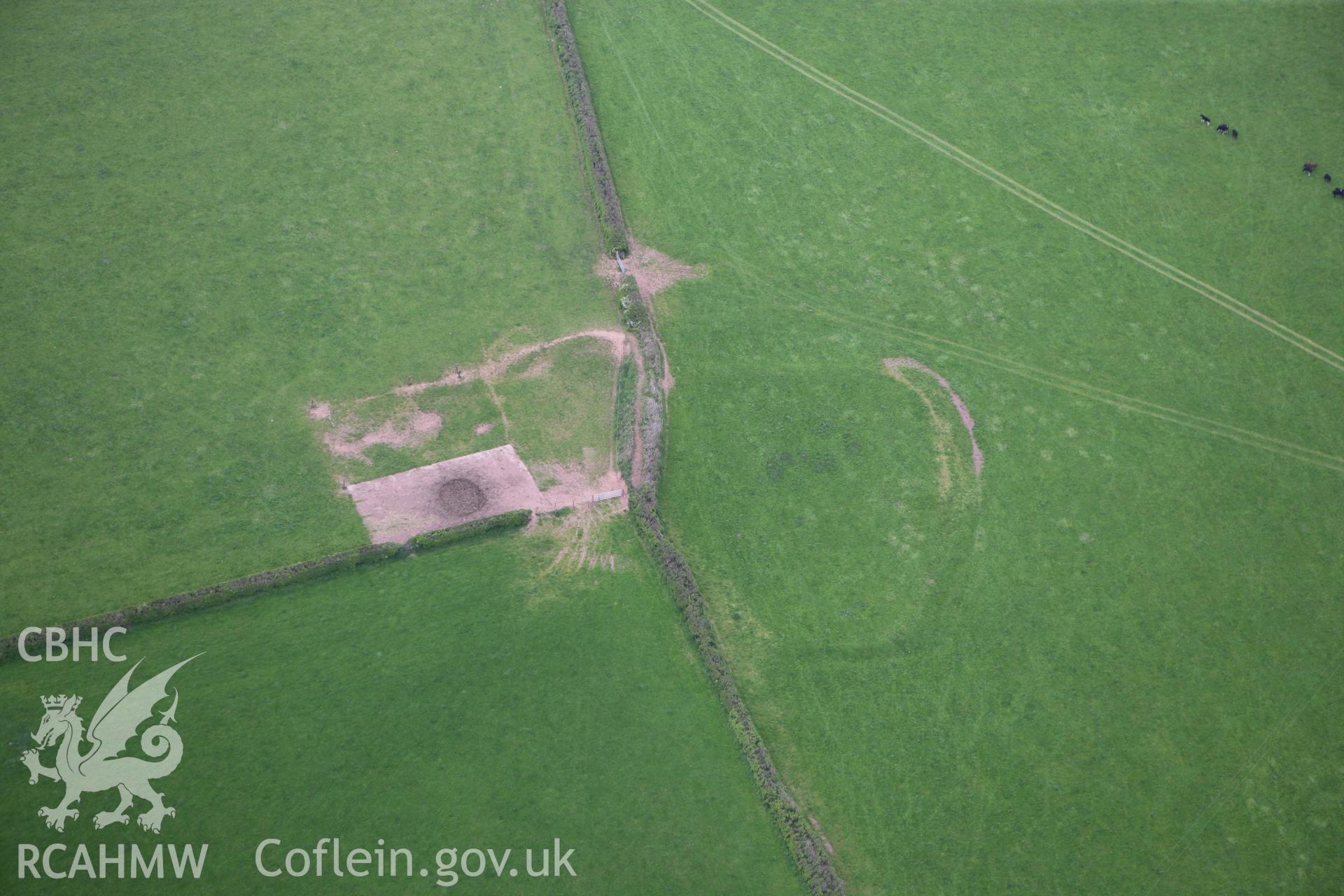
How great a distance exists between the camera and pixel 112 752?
36469mm

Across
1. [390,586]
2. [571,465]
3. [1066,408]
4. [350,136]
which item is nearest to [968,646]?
[1066,408]

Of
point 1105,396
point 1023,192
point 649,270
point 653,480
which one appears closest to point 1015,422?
point 1105,396

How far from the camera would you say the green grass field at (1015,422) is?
1554 inches

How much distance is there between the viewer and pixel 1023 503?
46250 mm

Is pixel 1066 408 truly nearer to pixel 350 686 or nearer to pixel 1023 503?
pixel 1023 503

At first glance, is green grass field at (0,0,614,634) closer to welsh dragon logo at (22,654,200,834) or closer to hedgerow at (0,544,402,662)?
hedgerow at (0,544,402,662)

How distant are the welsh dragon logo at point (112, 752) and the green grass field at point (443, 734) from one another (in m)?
0.38

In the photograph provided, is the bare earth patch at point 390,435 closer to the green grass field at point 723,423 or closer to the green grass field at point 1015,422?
the green grass field at point 723,423

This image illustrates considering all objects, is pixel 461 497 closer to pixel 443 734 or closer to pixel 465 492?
pixel 465 492

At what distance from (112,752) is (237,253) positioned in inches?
990

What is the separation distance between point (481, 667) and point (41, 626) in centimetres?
1740

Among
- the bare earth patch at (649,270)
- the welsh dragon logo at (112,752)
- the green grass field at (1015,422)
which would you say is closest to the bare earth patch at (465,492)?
the green grass field at (1015,422)

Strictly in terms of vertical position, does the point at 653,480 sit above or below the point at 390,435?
below

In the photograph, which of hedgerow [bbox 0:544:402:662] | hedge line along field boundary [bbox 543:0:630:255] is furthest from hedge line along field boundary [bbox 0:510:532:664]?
hedge line along field boundary [bbox 543:0:630:255]
